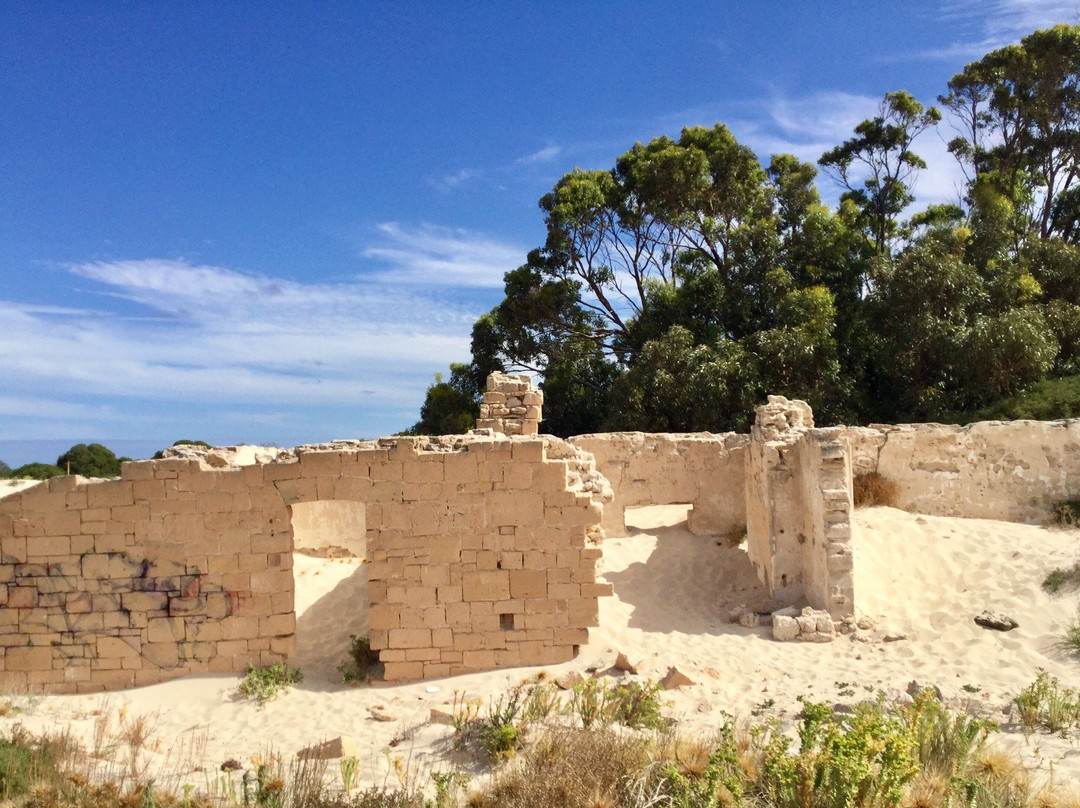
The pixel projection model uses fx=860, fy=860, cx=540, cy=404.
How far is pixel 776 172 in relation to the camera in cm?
2370

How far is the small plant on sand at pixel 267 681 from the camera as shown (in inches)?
321

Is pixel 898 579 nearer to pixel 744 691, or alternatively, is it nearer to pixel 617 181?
pixel 744 691

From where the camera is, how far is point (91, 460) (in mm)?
22078

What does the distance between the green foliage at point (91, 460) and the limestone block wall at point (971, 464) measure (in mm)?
17293

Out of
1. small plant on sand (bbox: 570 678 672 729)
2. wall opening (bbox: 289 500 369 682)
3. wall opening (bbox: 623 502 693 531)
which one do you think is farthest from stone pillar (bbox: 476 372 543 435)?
small plant on sand (bbox: 570 678 672 729)

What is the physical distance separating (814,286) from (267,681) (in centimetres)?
1573

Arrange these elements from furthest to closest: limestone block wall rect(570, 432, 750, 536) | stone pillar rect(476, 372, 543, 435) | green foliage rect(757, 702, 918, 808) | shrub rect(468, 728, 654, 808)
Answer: limestone block wall rect(570, 432, 750, 536), stone pillar rect(476, 372, 543, 435), shrub rect(468, 728, 654, 808), green foliage rect(757, 702, 918, 808)

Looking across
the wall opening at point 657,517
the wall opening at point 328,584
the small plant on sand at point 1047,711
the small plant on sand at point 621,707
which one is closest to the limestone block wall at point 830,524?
the small plant on sand at point 1047,711

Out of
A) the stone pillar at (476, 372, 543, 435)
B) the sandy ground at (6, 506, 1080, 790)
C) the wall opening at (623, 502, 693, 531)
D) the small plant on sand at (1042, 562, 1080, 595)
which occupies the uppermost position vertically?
the stone pillar at (476, 372, 543, 435)

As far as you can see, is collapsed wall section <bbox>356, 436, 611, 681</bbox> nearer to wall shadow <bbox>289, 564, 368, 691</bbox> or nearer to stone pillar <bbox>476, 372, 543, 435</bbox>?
wall shadow <bbox>289, 564, 368, 691</bbox>

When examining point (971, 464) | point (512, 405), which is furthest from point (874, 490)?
point (512, 405)

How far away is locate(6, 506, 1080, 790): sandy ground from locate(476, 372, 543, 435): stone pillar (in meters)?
2.40

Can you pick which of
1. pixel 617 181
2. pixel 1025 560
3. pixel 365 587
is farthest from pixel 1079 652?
pixel 617 181

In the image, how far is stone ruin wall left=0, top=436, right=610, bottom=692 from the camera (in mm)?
8531
